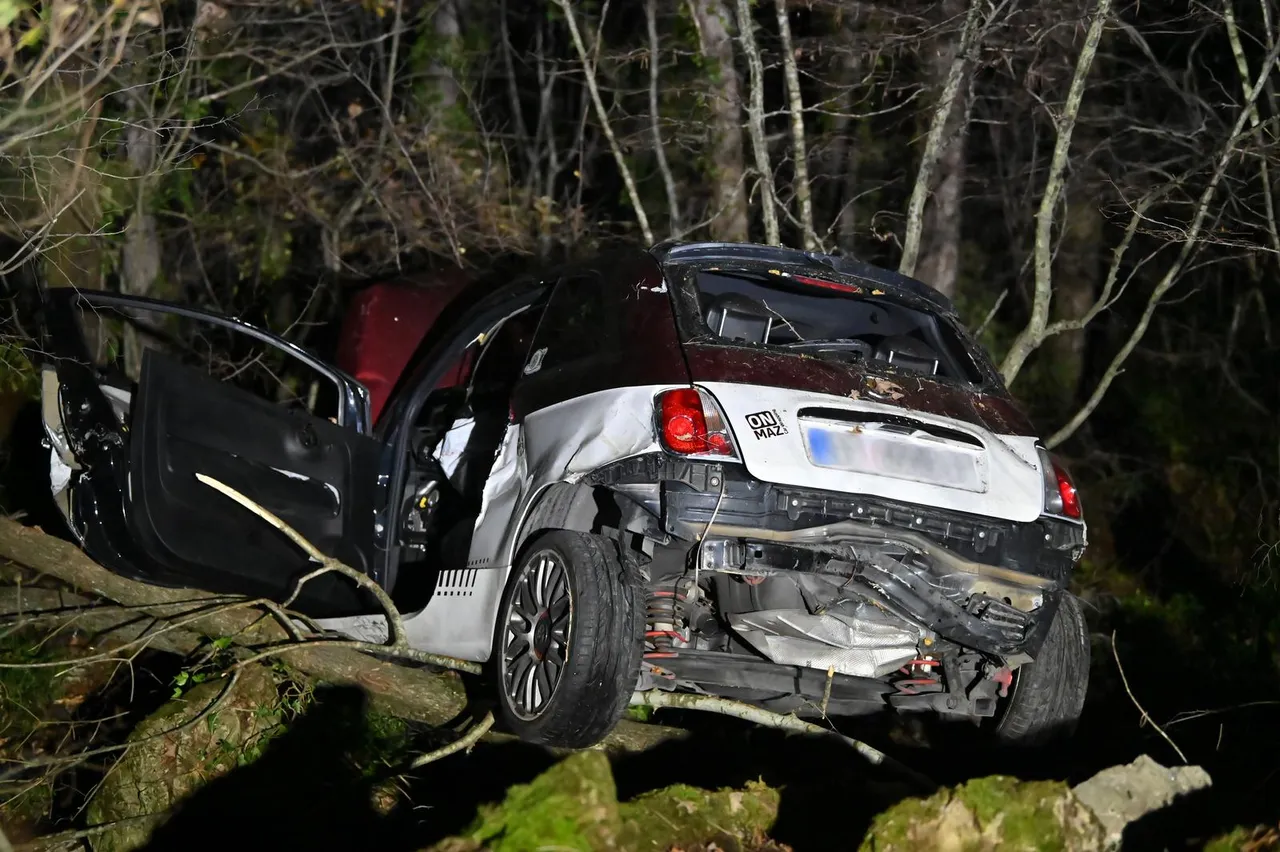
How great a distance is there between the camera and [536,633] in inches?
185

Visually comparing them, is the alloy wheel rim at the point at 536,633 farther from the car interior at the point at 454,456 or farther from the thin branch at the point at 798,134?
the thin branch at the point at 798,134

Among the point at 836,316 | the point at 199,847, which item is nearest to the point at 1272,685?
the point at 836,316

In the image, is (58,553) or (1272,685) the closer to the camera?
(58,553)

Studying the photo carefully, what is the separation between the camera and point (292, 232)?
12.3 m

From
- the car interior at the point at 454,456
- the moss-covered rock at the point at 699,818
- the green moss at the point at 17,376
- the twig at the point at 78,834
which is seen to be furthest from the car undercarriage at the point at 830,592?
the green moss at the point at 17,376

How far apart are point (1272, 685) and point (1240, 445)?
14.0 ft

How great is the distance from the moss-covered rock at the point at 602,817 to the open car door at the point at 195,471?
209 centimetres

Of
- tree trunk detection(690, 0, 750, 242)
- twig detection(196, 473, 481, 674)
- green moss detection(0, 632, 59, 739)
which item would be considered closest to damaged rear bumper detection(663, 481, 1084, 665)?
twig detection(196, 473, 481, 674)

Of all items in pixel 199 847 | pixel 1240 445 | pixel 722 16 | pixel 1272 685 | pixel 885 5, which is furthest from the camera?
pixel 1240 445

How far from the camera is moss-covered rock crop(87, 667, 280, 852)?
17.1ft

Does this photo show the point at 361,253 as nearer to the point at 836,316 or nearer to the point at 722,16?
the point at 722,16

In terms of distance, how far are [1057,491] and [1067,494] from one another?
0.24ft

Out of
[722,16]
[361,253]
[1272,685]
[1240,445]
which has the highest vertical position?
[722,16]

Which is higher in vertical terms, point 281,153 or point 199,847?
point 281,153
